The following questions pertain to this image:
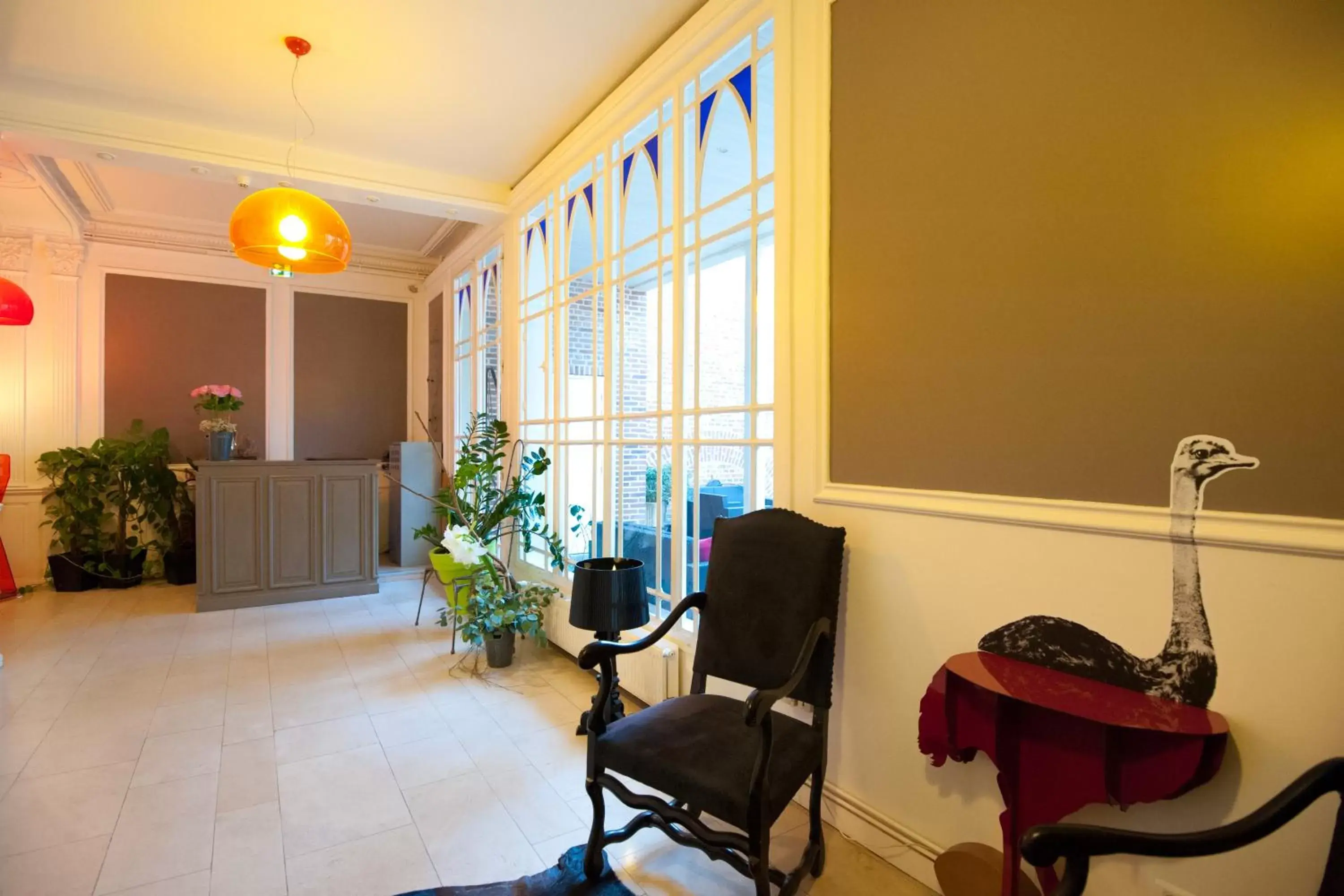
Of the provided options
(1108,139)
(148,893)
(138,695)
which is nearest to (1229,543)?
(1108,139)

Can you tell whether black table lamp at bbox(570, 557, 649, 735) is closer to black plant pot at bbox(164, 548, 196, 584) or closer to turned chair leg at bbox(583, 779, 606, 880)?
turned chair leg at bbox(583, 779, 606, 880)

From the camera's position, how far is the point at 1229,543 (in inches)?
51.8

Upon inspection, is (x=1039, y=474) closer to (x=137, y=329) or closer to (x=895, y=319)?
(x=895, y=319)

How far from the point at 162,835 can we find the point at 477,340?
4145mm

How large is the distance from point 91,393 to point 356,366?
7.12 feet

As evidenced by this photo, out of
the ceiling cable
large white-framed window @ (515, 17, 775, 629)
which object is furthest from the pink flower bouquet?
large white-framed window @ (515, 17, 775, 629)

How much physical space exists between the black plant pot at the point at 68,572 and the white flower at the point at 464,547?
3.95m

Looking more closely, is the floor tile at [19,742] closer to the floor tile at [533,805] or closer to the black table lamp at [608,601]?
the floor tile at [533,805]

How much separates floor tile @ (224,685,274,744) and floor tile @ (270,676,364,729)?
0.11 feet

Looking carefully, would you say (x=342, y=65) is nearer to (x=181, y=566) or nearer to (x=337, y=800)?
(x=337, y=800)

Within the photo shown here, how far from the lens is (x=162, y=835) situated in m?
2.12

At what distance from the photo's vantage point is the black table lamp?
2.53 metres

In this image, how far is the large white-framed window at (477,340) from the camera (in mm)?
5328

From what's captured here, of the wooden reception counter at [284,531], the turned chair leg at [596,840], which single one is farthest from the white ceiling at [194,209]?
the turned chair leg at [596,840]
